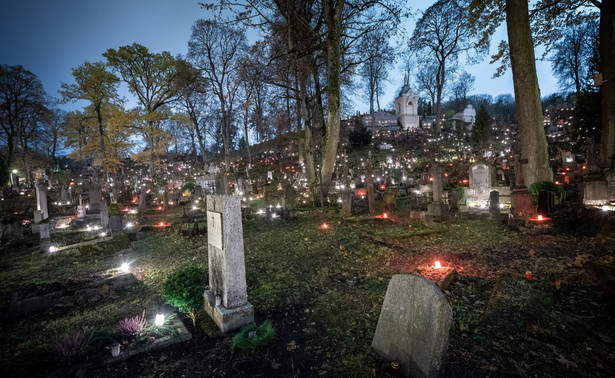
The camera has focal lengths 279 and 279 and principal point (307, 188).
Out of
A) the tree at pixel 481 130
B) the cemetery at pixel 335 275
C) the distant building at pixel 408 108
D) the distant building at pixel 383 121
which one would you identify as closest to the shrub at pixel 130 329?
the cemetery at pixel 335 275

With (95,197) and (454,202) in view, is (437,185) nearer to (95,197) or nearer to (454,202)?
(454,202)

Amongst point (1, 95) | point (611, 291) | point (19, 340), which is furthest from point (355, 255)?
point (1, 95)

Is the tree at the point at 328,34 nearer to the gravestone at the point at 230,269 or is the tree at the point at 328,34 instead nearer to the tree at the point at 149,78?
the gravestone at the point at 230,269

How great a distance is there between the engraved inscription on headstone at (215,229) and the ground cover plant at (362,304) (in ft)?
3.73

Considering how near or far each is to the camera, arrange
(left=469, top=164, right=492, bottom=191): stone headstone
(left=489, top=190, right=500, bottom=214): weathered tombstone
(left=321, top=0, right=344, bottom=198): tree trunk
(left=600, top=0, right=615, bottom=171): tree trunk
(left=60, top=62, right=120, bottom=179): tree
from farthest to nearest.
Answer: (left=60, top=62, right=120, bottom=179): tree
(left=469, top=164, right=492, bottom=191): stone headstone
(left=600, top=0, right=615, bottom=171): tree trunk
(left=321, top=0, right=344, bottom=198): tree trunk
(left=489, top=190, right=500, bottom=214): weathered tombstone

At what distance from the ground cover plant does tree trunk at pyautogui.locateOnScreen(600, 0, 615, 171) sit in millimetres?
9925

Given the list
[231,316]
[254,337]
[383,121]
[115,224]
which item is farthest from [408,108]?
[254,337]

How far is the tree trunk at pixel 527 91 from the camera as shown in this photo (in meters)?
10.1

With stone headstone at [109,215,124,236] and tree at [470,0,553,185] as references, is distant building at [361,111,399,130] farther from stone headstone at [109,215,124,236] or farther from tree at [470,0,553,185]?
stone headstone at [109,215,124,236]

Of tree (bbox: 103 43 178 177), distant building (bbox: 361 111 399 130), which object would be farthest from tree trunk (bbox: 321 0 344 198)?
distant building (bbox: 361 111 399 130)

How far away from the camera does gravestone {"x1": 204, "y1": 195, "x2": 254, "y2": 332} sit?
379 cm

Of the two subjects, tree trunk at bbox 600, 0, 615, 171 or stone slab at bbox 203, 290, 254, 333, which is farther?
tree trunk at bbox 600, 0, 615, 171

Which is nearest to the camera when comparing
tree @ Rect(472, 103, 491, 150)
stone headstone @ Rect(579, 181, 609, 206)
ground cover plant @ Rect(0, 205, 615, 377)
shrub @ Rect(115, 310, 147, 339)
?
ground cover plant @ Rect(0, 205, 615, 377)

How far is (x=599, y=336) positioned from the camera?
10.0 ft
